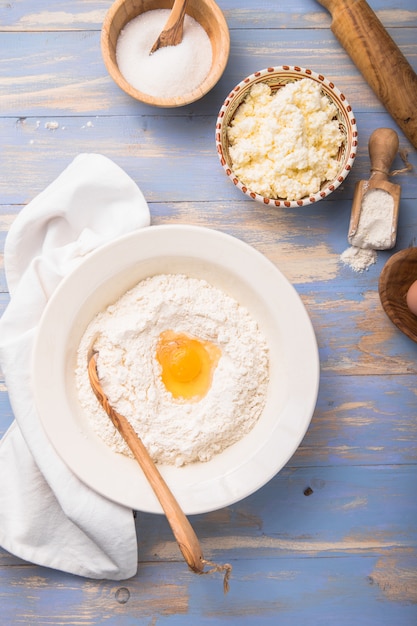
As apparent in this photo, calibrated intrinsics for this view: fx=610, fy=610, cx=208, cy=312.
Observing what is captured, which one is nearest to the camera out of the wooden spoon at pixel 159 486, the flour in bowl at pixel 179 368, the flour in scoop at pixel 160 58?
A: the wooden spoon at pixel 159 486

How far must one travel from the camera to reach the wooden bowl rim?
1.47 meters

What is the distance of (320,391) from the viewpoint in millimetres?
1531

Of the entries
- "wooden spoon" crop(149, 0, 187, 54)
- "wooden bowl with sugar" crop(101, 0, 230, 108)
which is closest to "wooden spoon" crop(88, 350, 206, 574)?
"wooden bowl with sugar" crop(101, 0, 230, 108)

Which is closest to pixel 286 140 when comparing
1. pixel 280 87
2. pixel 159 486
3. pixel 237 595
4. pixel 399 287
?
pixel 280 87

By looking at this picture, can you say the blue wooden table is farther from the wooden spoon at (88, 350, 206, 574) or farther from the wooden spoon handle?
the wooden spoon at (88, 350, 206, 574)

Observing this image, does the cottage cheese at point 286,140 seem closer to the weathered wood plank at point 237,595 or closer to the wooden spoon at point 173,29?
the wooden spoon at point 173,29

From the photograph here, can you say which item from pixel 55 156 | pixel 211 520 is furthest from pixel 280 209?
pixel 211 520

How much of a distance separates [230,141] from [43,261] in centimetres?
53

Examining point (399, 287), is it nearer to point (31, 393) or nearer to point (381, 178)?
point (381, 178)

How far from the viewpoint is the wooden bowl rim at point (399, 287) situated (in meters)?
1.47

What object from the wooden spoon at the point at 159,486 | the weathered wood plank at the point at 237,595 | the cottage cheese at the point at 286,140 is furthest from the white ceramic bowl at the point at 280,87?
the weathered wood plank at the point at 237,595

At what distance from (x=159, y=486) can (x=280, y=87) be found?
973 mm

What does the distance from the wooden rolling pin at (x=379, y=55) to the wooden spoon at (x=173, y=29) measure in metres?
0.38

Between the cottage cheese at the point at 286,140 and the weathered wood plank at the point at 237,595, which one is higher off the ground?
the cottage cheese at the point at 286,140
